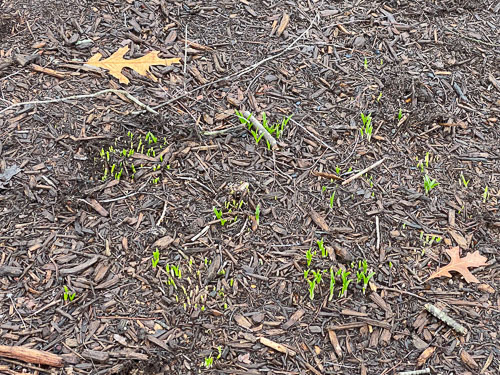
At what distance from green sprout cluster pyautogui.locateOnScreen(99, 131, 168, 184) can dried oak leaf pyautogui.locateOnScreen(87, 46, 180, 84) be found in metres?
0.52

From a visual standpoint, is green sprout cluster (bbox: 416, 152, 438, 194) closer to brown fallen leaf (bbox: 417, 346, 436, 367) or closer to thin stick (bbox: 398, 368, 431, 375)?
brown fallen leaf (bbox: 417, 346, 436, 367)

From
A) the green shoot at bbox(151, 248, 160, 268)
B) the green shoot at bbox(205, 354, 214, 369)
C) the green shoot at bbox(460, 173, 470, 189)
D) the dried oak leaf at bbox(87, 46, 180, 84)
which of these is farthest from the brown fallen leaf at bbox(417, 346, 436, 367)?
the dried oak leaf at bbox(87, 46, 180, 84)

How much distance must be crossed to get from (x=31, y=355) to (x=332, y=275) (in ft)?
4.51

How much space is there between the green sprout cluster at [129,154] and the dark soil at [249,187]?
13 millimetres

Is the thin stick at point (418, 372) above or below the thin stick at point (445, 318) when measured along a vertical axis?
below

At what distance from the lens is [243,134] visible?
3.25 metres

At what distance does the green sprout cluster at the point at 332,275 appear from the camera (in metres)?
2.60

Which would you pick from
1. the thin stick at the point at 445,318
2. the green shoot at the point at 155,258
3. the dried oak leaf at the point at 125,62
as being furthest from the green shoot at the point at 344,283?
the dried oak leaf at the point at 125,62

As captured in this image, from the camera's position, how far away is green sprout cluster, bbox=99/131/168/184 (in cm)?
300

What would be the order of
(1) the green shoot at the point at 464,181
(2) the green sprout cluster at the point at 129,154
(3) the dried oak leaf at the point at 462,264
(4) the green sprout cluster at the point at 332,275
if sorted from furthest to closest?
(1) the green shoot at the point at 464,181, (2) the green sprout cluster at the point at 129,154, (3) the dried oak leaf at the point at 462,264, (4) the green sprout cluster at the point at 332,275

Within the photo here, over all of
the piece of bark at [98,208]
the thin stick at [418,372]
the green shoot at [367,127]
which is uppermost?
the green shoot at [367,127]

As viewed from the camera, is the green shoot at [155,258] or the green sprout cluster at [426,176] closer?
the green shoot at [155,258]

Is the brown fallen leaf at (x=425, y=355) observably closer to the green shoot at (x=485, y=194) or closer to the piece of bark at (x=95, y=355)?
the green shoot at (x=485, y=194)

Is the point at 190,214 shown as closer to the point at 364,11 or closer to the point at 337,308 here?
the point at 337,308
